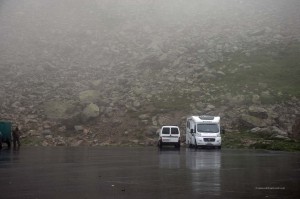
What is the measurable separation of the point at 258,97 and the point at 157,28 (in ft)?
95.2

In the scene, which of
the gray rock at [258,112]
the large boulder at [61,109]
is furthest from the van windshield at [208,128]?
the large boulder at [61,109]

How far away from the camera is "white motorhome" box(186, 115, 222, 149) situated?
37.0 metres

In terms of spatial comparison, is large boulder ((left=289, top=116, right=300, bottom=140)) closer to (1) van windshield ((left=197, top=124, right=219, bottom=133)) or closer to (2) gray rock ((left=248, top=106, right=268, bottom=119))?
(2) gray rock ((left=248, top=106, right=268, bottom=119))

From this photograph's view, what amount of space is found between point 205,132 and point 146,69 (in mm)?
23763

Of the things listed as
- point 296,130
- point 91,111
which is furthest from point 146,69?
point 296,130

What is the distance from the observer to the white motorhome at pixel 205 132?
36969mm

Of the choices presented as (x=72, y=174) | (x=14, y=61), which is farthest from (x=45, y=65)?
(x=72, y=174)

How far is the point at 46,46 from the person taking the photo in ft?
227

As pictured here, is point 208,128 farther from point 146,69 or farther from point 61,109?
point 146,69

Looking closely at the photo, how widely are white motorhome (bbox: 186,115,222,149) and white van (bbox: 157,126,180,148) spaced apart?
2174 millimetres

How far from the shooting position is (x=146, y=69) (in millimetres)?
59656

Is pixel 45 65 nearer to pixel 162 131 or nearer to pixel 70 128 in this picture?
pixel 70 128

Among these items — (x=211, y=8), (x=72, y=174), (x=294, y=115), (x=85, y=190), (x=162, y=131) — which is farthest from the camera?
(x=211, y=8)

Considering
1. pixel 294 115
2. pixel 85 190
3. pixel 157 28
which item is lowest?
pixel 85 190
